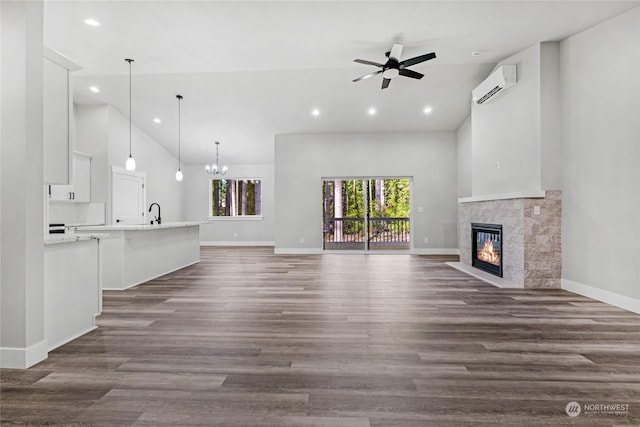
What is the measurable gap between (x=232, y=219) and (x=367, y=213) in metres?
4.57

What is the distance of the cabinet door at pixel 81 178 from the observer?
23.6 ft

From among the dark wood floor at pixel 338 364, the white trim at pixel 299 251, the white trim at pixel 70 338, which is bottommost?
the dark wood floor at pixel 338 364

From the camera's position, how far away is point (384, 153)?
8.79m

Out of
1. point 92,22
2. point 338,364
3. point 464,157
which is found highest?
point 92,22

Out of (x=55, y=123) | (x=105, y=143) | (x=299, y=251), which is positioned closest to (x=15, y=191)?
(x=55, y=123)

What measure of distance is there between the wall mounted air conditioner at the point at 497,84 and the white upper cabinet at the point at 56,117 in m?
5.28

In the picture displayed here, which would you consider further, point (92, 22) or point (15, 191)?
point (92, 22)

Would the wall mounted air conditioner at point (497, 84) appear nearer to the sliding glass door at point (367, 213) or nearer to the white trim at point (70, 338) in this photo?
the sliding glass door at point (367, 213)

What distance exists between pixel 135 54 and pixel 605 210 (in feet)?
21.2

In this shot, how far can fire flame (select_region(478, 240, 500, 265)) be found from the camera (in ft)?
17.9

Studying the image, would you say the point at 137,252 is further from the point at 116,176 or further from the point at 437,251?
the point at 437,251

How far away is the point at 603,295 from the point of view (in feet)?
12.8

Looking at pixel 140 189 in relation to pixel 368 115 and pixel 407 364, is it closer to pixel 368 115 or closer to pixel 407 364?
pixel 368 115

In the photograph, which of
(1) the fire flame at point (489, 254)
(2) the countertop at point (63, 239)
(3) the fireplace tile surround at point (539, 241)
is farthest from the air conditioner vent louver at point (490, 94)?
(2) the countertop at point (63, 239)
